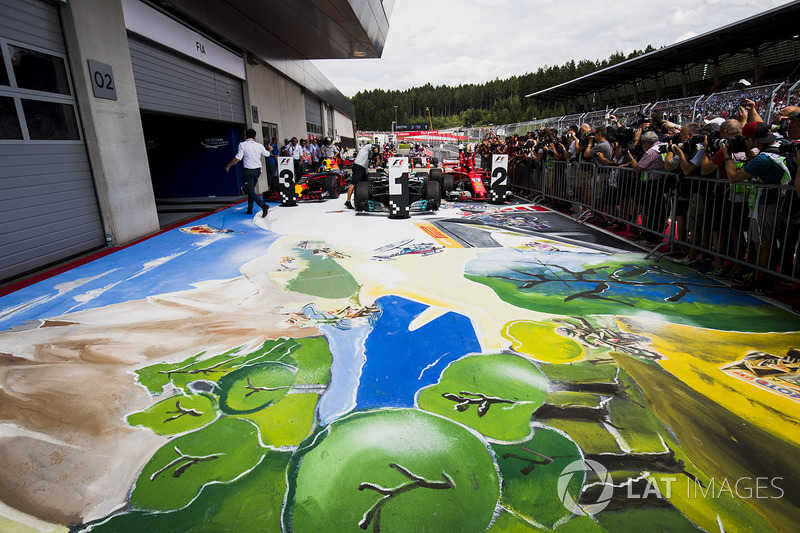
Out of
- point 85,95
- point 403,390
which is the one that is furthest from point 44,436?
point 85,95

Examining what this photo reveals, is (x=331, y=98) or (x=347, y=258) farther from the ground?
(x=331, y=98)

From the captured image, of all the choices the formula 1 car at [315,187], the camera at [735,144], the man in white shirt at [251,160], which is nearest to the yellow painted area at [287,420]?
the camera at [735,144]

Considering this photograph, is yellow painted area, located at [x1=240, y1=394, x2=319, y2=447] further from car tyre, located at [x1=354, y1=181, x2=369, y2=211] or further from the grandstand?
the grandstand

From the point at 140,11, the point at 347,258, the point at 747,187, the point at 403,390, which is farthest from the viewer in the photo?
the point at 140,11

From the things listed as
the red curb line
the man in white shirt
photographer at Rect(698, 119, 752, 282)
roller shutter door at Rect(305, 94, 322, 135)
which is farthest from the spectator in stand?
roller shutter door at Rect(305, 94, 322, 135)

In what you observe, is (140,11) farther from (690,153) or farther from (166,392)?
(690,153)

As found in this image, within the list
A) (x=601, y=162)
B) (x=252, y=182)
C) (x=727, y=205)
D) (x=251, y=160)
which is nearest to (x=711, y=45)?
(x=601, y=162)

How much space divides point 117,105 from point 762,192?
28.5ft

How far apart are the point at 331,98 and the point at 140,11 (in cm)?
2160

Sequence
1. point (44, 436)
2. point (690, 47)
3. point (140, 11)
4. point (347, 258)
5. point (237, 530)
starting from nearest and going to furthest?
point (237, 530), point (44, 436), point (347, 258), point (140, 11), point (690, 47)

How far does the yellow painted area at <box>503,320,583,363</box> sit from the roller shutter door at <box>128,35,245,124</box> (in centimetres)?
779

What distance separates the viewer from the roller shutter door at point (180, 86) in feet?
24.8

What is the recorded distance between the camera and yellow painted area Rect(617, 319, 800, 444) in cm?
233

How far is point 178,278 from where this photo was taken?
4949 mm
